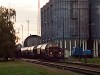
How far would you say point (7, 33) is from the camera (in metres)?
63.2

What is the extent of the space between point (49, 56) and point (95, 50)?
245 ft

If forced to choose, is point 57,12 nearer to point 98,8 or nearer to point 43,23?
point 98,8

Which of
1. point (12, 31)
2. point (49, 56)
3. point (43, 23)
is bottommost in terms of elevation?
point (49, 56)

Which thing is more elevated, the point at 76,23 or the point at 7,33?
the point at 76,23

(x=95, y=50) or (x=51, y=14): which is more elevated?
(x=51, y=14)

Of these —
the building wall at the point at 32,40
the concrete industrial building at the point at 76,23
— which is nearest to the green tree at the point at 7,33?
the building wall at the point at 32,40

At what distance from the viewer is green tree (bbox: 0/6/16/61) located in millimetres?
61875

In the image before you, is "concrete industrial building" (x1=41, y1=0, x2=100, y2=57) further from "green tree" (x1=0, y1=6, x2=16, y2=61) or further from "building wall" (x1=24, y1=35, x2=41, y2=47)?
"green tree" (x1=0, y1=6, x2=16, y2=61)

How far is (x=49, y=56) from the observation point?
60.4 meters

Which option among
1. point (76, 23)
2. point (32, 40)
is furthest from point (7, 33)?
point (76, 23)

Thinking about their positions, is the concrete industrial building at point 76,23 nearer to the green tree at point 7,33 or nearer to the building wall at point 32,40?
the building wall at point 32,40

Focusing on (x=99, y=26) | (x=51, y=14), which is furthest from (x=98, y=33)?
(x=51, y=14)

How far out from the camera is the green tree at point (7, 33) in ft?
203

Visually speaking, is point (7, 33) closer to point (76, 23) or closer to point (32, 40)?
point (32, 40)
